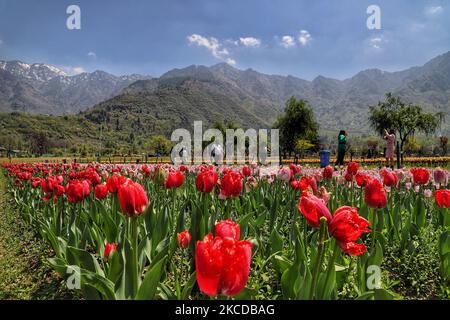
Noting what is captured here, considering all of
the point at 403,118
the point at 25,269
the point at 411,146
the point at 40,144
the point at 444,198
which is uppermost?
the point at 403,118

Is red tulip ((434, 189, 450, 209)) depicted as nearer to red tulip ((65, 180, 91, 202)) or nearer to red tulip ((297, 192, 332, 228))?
red tulip ((297, 192, 332, 228))

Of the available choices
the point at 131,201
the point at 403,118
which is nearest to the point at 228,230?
the point at 131,201

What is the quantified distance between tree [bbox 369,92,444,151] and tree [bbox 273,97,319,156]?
9.28m

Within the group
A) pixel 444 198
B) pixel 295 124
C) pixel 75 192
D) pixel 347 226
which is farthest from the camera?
pixel 295 124

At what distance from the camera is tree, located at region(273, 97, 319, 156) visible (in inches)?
2019

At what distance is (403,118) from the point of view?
1625 inches

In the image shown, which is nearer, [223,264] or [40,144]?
[223,264]

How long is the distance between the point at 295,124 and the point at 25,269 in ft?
164

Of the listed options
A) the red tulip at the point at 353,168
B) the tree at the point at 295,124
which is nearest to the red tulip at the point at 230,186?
the red tulip at the point at 353,168

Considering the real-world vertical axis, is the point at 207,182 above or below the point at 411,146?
below

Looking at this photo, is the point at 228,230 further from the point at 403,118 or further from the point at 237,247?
the point at 403,118
